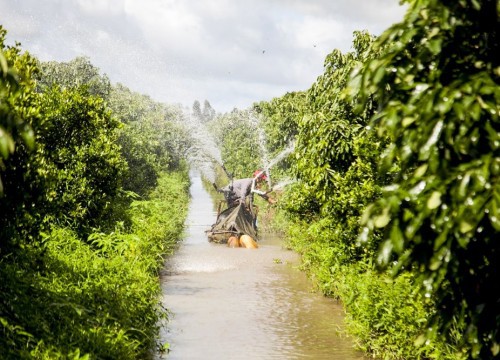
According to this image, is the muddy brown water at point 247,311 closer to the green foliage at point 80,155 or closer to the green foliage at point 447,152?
the green foliage at point 80,155

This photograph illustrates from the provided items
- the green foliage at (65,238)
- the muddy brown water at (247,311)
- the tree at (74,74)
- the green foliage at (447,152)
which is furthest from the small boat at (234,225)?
the green foliage at (447,152)

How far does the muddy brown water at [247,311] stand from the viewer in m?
11.3

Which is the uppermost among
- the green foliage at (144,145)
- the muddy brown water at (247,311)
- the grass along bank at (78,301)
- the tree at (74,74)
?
the tree at (74,74)

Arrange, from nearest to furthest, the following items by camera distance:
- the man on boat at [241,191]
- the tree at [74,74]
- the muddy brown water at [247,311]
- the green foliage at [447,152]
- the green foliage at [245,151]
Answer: the green foliage at [447,152] → the muddy brown water at [247,311] → the man on boat at [241,191] → the green foliage at [245,151] → the tree at [74,74]

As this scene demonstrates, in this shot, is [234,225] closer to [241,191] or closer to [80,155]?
[241,191]

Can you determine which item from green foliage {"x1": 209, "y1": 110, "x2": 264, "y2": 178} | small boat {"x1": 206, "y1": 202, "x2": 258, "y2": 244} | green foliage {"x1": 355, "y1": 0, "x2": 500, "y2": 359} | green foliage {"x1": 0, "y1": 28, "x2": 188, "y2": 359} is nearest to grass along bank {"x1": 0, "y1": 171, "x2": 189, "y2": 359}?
green foliage {"x1": 0, "y1": 28, "x2": 188, "y2": 359}

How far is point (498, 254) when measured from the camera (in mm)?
3600

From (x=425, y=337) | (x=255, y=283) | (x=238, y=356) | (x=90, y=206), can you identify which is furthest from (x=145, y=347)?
(x=255, y=283)

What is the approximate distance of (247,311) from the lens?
14.3 metres

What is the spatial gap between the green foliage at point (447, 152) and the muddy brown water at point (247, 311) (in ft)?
23.7

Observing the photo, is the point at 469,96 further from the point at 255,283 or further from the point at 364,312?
the point at 255,283

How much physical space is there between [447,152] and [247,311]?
445 inches

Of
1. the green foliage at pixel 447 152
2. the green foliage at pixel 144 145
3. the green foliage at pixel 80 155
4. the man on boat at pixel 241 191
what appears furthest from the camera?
the green foliage at pixel 144 145

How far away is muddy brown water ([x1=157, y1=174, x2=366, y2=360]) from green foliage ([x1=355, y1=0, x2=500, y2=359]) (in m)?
7.23
